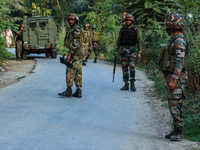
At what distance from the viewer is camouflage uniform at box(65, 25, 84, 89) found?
8.37 meters

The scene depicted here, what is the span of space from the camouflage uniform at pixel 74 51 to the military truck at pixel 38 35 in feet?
41.3

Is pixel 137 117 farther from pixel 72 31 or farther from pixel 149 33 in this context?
pixel 149 33

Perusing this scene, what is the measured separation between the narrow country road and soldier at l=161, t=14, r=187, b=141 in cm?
36

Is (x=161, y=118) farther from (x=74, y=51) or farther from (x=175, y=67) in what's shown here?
(x=74, y=51)

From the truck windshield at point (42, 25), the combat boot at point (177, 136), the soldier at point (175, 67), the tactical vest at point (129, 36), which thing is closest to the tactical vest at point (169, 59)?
the soldier at point (175, 67)

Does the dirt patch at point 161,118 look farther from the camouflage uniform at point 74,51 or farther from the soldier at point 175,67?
the camouflage uniform at point 74,51

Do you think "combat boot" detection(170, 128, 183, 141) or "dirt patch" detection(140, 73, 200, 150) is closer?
"dirt patch" detection(140, 73, 200, 150)

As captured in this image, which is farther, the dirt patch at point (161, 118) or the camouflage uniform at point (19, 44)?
the camouflage uniform at point (19, 44)

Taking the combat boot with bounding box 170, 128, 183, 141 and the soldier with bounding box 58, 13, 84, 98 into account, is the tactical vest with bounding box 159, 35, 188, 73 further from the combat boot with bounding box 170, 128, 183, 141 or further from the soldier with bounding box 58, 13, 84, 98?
the soldier with bounding box 58, 13, 84, 98

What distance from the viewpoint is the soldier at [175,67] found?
4.96 metres

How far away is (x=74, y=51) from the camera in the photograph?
8.50 m

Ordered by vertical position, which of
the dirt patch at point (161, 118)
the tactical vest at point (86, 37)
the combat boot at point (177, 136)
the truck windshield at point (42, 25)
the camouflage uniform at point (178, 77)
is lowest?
the dirt patch at point (161, 118)

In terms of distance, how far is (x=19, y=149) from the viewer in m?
4.55

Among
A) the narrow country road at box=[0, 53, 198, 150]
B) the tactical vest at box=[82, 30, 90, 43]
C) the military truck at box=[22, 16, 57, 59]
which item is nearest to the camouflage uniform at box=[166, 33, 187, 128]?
the narrow country road at box=[0, 53, 198, 150]
